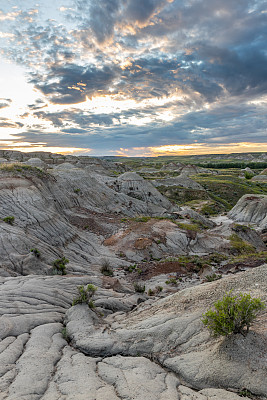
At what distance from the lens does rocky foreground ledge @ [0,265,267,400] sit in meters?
6.77

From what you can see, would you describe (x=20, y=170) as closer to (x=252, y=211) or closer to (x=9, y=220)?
(x=9, y=220)

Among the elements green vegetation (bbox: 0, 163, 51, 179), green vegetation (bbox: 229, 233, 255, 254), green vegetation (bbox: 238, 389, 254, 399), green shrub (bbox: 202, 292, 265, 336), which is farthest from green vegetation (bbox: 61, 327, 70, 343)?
green vegetation (bbox: 229, 233, 255, 254)

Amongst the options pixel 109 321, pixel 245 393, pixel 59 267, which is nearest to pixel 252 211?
pixel 59 267

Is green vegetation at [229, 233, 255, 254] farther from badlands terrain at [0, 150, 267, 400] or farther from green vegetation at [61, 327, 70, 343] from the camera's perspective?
green vegetation at [61, 327, 70, 343]

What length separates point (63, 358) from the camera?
8625 mm

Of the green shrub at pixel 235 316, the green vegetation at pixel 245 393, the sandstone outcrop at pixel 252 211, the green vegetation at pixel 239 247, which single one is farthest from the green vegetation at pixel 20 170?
the sandstone outcrop at pixel 252 211

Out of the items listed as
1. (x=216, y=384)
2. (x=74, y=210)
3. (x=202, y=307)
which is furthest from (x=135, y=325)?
(x=74, y=210)

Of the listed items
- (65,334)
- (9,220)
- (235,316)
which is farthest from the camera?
(9,220)

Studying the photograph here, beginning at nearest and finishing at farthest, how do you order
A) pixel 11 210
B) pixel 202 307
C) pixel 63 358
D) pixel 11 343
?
pixel 63 358 < pixel 11 343 < pixel 202 307 < pixel 11 210

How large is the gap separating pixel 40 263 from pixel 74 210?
2055cm

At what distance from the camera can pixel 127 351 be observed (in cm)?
905

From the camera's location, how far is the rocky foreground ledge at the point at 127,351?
22.2 feet

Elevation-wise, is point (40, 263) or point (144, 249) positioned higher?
point (40, 263)

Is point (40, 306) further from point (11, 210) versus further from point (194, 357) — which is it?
point (11, 210)
